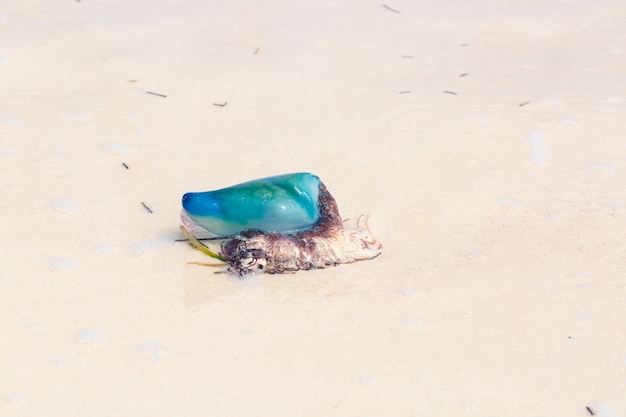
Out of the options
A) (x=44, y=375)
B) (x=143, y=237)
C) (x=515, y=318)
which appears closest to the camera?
(x=44, y=375)

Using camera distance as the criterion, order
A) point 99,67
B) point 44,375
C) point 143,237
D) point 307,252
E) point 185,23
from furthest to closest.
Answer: point 185,23
point 99,67
point 143,237
point 307,252
point 44,375

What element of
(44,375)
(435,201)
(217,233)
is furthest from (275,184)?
(44,375)

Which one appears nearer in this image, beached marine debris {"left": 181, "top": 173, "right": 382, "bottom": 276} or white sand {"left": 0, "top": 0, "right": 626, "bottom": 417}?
white sand {"left": 0, "top": 0, "right": 626, "bottom": 417}

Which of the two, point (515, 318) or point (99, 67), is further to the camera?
point (99, 67)

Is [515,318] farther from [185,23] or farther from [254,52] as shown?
[185,23]

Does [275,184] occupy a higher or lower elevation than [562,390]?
higher

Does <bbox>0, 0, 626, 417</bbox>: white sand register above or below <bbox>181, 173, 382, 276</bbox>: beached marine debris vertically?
below
